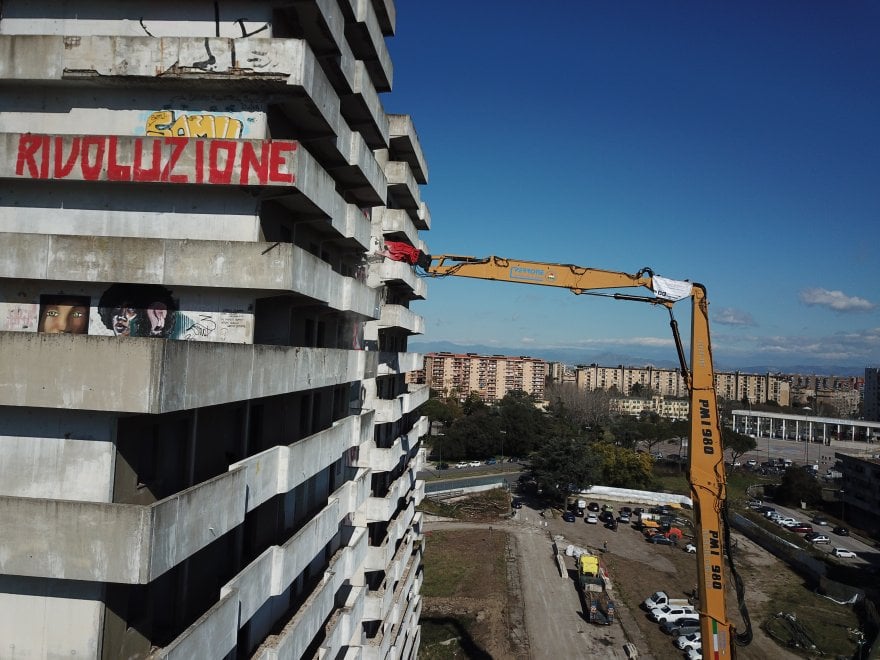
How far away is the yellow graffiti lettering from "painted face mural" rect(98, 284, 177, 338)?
240 centimetres

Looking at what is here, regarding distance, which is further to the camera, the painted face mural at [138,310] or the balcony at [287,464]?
the painted face mural at [138,310]

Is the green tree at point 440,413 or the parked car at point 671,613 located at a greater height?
the green tree at point 440,413

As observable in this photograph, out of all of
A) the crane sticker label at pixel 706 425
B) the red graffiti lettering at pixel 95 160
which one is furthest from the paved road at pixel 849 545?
the red graffiti lettering at pixel 95 160

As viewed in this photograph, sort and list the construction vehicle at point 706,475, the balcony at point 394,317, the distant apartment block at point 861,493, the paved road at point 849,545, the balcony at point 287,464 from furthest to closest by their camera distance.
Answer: the distant apartment block at point 861,493 → the paved road at point 849,545 → the balcony at point 394,317 → the construction vehicle at point 706,475 → the balcony at point 287,464

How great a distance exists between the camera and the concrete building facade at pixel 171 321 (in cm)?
517

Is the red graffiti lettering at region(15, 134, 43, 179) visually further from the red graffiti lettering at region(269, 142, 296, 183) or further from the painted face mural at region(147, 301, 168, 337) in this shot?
the red graffiti lettering at region(269, 142, 296, 183)

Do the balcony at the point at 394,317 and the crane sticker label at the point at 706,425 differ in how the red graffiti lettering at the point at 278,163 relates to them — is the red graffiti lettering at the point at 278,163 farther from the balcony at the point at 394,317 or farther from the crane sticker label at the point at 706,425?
the crane sticker label at the point at 706,425

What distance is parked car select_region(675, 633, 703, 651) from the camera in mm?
29141

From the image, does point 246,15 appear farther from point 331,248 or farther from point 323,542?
point 323,542

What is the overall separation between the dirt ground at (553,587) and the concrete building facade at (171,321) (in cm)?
2049

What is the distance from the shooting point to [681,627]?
3127cm

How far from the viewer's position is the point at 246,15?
29.3ft

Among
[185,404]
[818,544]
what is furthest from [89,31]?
[818,544]

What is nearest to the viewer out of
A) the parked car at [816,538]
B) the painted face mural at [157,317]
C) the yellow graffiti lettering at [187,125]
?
the painted face mural at [157,317]
